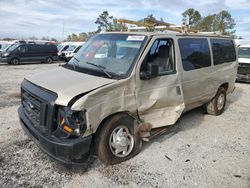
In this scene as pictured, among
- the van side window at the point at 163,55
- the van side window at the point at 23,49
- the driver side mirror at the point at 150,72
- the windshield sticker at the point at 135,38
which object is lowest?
the van side window at the point at 23,49

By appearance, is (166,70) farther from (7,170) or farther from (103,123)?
(7,170)

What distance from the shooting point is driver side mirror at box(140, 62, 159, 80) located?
365 cm

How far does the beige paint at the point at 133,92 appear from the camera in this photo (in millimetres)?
3107

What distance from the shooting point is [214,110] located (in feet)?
20.2

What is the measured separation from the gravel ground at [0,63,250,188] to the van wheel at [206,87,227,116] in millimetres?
802

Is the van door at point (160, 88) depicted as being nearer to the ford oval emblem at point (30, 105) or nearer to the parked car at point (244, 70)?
the ford oval emblem at point (30, 105)

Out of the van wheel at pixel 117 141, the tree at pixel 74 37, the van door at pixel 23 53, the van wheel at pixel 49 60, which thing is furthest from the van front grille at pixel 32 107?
the tree at pixel 74 37

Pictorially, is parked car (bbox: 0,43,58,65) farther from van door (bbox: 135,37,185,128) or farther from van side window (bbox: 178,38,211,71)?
van door (bbox: 135,37,185,128)

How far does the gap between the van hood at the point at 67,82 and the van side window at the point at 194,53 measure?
188cm

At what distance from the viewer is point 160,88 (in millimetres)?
4043

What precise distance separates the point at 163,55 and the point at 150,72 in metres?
0.85

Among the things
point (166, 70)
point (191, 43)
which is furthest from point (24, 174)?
point (191, 43)

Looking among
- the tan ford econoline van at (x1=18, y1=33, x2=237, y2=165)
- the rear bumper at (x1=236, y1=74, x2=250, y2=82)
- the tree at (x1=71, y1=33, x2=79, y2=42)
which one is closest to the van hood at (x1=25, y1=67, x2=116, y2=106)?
the tan ford econoline van at (x1=18, y1=33, x2=237, y2=165)

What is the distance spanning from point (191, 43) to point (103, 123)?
2693 millimetres
